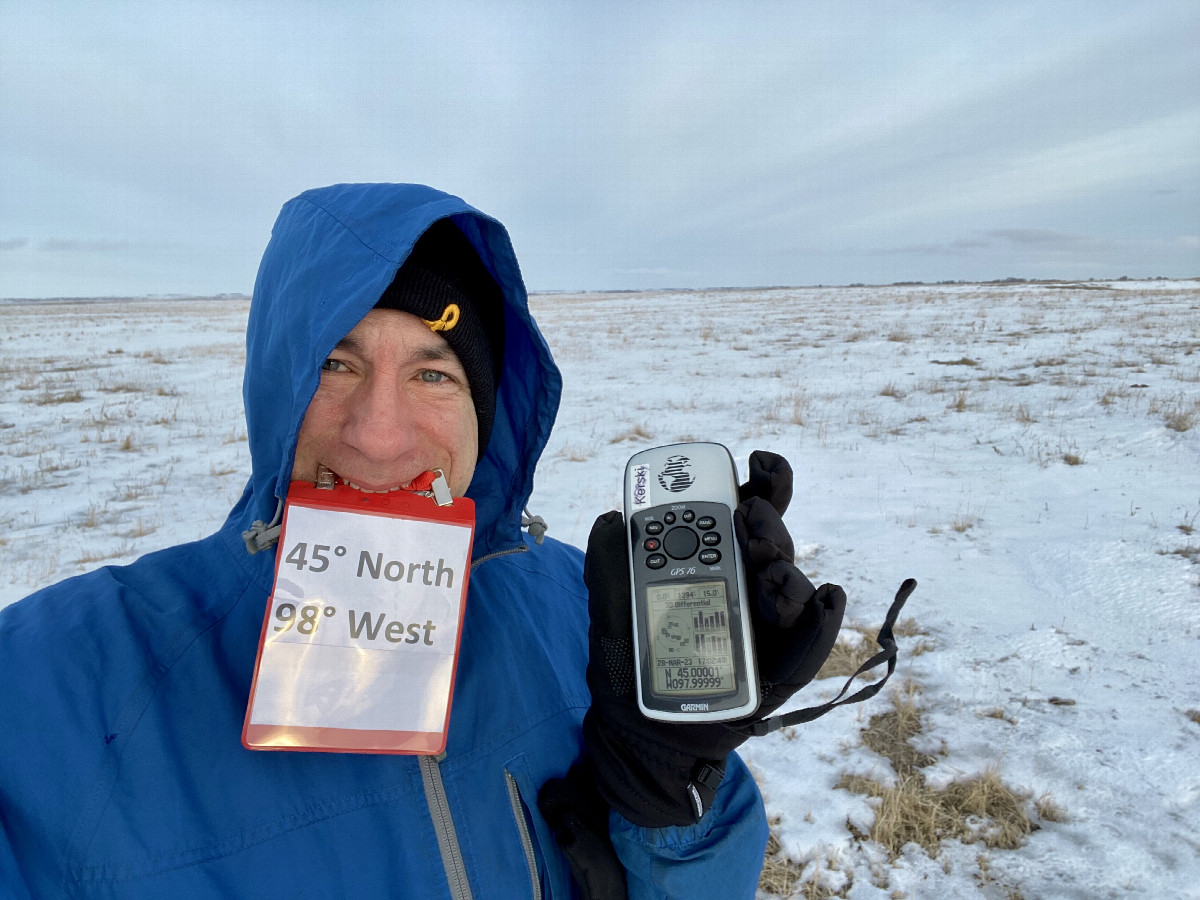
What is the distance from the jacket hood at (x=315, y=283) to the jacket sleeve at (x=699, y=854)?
710mm

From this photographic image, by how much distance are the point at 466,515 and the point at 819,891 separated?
1794 mm

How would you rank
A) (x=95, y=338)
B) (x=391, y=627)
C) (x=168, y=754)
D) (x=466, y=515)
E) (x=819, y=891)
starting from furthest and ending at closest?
(x=95, y=338)
(x=819, y=891)
(x=466, y=515)
(x=391, y=627)
(x=168, y=754)

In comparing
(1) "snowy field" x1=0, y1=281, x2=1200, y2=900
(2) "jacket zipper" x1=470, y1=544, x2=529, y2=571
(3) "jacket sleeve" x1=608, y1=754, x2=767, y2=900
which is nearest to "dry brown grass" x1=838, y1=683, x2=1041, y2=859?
(1) "snowy field" x1=0, y1=281, x2=1200, y2=900

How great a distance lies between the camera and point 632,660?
1.28m

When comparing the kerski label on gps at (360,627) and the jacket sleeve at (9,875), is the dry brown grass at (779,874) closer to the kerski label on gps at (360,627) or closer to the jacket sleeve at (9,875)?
the kerski label on gps at (360,627)

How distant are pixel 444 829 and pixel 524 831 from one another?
161 millimetres

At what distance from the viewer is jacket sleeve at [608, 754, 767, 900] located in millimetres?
1227

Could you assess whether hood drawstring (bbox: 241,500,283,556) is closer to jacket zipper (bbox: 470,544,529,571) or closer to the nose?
the nose

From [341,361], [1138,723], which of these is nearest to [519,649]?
[341,361]

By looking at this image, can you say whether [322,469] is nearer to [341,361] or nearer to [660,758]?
[341,361]

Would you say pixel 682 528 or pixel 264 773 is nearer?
pixel 264 773

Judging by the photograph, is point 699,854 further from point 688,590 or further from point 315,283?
point 315,283

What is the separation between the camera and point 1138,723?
8.51ft

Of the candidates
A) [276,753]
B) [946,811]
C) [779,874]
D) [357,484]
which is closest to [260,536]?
[357,484]
